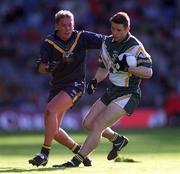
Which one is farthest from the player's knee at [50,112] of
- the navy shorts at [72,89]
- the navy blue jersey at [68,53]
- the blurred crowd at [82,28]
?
the blurred crowd at [82,28]

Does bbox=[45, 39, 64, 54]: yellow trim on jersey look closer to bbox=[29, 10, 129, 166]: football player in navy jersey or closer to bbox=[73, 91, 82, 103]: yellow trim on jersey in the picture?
bbox=[29, 10, 129, 166]: football player in navy jersey

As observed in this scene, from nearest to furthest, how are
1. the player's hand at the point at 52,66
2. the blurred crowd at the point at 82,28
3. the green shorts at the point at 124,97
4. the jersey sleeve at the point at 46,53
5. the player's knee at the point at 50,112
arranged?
1. the green shorts at the point at 124,97
2. the player's knee at the point at 50,112
3. the player's hand at the point at 52,66
4. the jersey sleeve at the point at 46,53
5. the blurred crowd at the point at 82,28

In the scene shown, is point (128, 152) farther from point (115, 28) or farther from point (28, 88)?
point (28, 88)

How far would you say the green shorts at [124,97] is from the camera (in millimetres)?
12734

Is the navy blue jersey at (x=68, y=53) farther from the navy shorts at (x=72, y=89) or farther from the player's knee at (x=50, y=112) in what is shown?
the player's knee at (x=50, y=112)

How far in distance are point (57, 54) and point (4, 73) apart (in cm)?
1627

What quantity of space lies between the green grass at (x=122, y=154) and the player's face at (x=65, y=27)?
2.08 metres

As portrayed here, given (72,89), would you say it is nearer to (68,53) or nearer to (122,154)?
(68,53)

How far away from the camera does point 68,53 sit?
13438mm

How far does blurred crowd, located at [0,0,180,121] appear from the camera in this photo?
1139 inches

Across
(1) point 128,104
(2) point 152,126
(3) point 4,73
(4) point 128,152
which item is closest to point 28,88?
(3) point 4,73

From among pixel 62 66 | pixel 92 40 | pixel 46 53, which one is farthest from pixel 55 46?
pixel 92 40

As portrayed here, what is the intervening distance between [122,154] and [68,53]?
412 cm

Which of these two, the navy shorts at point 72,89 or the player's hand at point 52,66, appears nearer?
the player's hand at point 52,66
